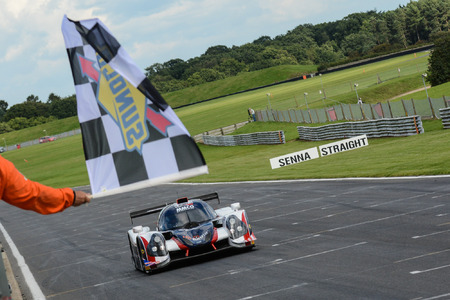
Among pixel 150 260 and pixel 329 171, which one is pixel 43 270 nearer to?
pixel 150 260

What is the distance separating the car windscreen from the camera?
15.2 m

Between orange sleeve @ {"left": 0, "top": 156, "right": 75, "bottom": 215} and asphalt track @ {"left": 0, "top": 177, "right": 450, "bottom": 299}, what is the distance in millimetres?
5598

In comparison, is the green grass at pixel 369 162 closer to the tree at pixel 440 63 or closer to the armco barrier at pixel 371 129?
the armco barrier at pixel 371 129

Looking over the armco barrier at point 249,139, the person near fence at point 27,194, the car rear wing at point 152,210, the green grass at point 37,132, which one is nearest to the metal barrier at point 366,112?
the armco barrier at point 249,139

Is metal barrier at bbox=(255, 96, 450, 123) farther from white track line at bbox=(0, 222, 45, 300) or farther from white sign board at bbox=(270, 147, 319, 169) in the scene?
white track line at bbox=(0, 222, 45, 300)

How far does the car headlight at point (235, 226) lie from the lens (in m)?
14.7

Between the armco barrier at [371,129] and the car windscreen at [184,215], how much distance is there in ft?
79.9

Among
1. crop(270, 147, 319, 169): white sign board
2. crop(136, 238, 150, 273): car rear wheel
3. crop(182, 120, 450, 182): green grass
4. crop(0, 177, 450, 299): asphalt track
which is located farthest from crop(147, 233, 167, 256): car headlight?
crop(270, 147, 319, 169): white sign board

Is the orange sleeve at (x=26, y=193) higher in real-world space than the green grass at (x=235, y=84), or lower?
lower

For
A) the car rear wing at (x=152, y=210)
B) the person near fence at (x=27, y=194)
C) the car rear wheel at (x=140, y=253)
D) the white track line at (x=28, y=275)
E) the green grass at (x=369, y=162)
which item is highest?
the person near fence at (x=27, y=194)

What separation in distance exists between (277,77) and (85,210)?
452 ft

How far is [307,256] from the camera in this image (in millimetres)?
13266

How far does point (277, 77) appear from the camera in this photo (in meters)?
174

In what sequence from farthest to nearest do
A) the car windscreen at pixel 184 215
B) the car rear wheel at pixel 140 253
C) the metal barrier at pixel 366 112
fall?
the metal barrier at pixel 366 112, the car windscreen at pixel 184 215, the car rear wheel at pixel 140 253
